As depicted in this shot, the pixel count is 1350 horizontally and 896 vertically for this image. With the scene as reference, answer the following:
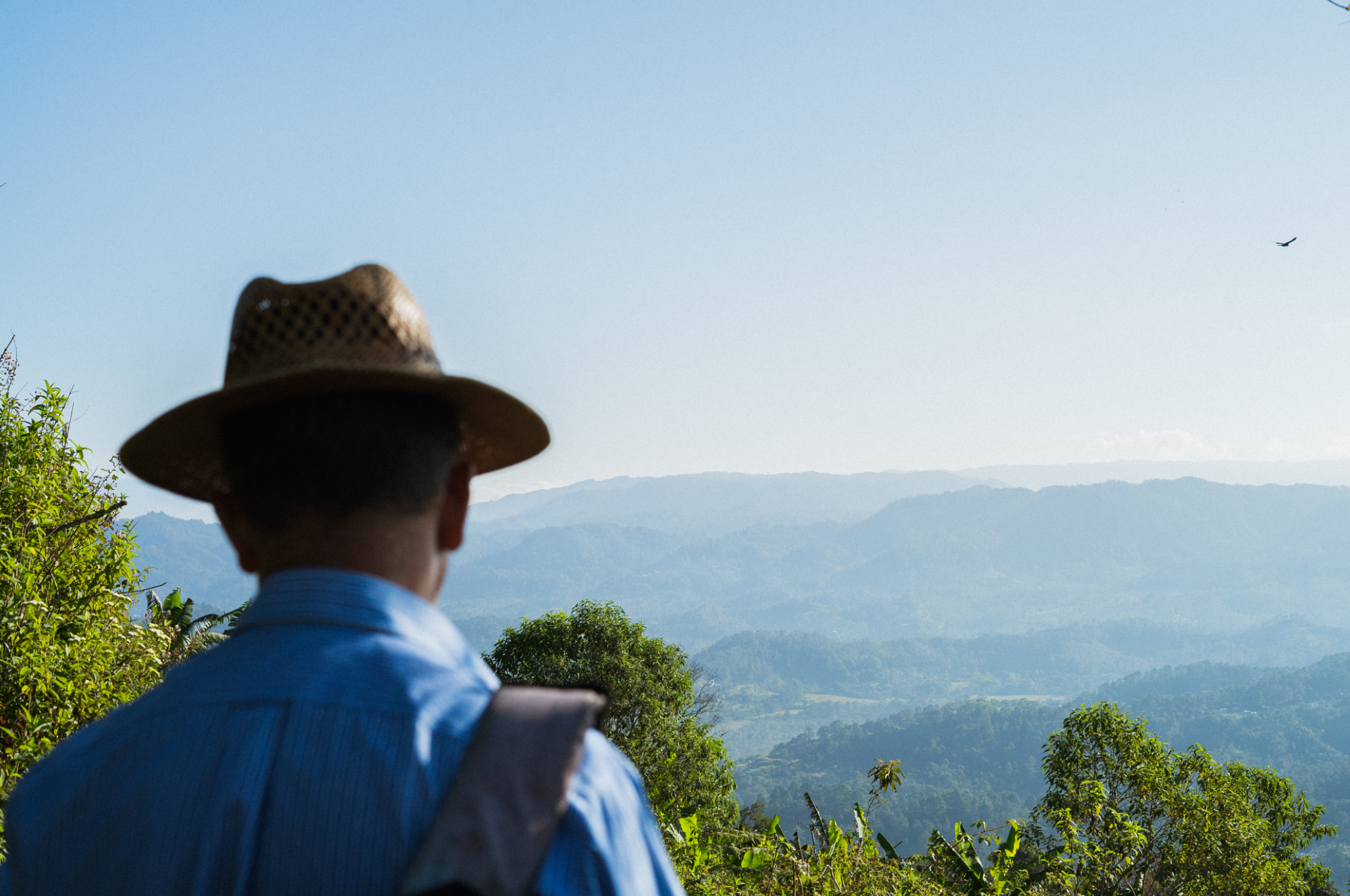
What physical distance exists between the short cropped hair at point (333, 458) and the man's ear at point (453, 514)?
46mm

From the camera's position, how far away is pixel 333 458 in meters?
1.07

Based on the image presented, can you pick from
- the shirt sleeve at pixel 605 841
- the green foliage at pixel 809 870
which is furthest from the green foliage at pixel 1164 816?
the shirt sleeve at pixel 605 841

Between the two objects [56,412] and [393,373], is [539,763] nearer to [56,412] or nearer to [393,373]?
[393,373]

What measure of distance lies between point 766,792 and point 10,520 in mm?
140405

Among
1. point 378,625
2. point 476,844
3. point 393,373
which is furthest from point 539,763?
point 393,373

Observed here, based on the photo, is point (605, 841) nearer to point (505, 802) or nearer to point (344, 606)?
point (505, 802)

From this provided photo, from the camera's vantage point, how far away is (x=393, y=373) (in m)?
1.09

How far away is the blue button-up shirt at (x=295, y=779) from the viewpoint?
86 centimetres

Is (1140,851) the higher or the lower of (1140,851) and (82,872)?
the lower

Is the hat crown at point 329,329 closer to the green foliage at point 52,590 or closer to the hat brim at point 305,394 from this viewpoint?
the hat brim at point 305,394

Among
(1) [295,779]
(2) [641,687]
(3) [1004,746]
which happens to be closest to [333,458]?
(1) [295,779]

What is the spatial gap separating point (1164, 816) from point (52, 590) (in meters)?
23.6

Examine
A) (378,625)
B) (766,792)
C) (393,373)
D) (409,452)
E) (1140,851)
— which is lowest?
(766,792)

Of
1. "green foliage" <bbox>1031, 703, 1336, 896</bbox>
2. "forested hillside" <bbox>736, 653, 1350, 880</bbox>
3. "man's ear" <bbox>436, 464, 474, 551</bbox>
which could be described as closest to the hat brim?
"man's ear" <bbox>436, 464, 474, 551</bbox>
